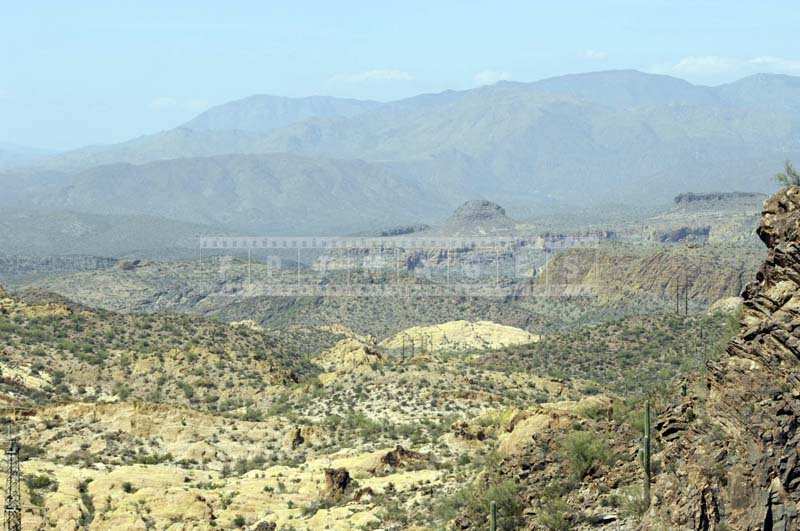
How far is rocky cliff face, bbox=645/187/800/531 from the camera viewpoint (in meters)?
23.9

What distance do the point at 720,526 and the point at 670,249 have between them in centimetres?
14139

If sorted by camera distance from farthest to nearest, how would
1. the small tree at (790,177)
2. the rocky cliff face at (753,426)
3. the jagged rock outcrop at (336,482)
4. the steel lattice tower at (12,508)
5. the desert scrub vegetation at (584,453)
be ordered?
the jagged rock outcrop at (336,482)
the steel lattice tower at (12,508)
the desert scrub vegetation at (584,453)
the small tree at (790,177)
the rocky cliff face at (753,426)

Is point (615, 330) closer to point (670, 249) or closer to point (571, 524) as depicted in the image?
point (571, 524)

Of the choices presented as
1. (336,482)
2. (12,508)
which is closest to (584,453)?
(336,482)

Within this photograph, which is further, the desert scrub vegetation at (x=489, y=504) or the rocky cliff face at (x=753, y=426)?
the desert scrub vegetation at (x=489, y=504)

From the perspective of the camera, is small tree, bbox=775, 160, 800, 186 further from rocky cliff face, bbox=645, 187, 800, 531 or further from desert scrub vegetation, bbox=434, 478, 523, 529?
desert scrub vegetation, bbox=434, 478, 523, 529

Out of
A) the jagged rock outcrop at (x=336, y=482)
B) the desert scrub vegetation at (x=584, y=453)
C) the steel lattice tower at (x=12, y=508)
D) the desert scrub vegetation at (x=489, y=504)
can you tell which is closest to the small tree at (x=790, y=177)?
the desert scrub vegetation at (x=584, y=453)

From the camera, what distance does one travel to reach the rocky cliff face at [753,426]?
23875mm

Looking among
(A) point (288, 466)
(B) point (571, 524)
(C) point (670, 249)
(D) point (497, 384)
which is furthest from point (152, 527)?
(C) point (670, 249)

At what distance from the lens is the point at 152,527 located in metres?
37.7

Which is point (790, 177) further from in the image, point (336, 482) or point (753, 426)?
point (336, 482)

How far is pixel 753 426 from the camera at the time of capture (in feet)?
80.6

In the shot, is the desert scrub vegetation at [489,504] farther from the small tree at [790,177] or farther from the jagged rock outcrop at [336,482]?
the small tree at [790,177]

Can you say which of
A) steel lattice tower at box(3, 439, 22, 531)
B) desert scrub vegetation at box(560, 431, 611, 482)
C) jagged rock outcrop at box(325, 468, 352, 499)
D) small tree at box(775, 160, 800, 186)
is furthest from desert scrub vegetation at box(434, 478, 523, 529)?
steel lattice tower at box(3, 439, 22, 531)
